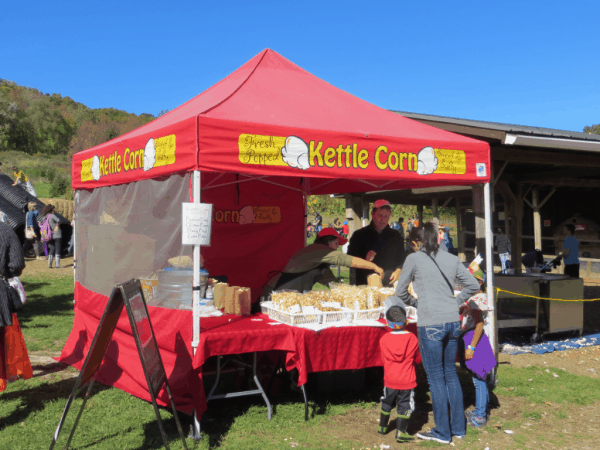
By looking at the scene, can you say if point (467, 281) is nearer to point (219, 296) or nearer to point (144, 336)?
point (219, 296)

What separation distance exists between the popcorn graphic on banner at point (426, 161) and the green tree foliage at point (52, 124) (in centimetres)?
6264

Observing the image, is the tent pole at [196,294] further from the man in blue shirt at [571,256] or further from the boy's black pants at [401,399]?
the man in blue shirt at [571,256]

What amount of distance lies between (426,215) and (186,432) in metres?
34.9

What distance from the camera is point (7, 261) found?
15.8 feet

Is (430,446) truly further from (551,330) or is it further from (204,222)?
(551,330)

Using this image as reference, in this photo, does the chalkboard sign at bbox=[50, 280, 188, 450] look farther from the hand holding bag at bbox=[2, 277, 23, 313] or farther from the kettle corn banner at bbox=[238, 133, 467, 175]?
the hand holding bag at bbox=[2, 277, 23, 313]

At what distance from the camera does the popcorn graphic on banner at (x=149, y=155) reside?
4.56 m

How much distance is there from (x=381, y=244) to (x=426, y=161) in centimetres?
144

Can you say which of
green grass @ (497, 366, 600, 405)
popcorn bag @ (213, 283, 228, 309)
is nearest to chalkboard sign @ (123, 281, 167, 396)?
popcorn bag @ (213, 283, 228, 309)

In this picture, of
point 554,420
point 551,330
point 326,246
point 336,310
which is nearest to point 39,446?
point 336,310

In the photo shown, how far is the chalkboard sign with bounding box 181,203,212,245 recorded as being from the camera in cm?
394

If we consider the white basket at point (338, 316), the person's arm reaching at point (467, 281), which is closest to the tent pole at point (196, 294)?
the white basket at point (338, 316)

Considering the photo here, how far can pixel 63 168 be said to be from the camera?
57625 mm

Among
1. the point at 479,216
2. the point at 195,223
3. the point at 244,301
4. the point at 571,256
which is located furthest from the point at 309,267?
the point at 571,256
